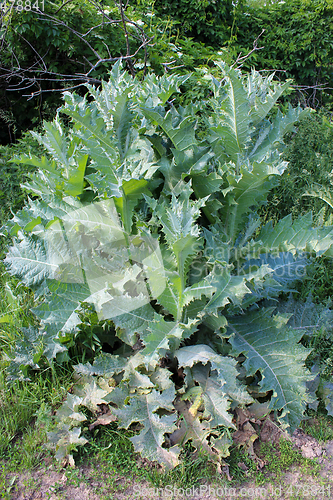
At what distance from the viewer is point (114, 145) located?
2152 mm

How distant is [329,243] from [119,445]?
160cm

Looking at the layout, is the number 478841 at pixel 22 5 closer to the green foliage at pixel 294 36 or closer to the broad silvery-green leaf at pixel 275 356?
the green foliage at pixel 294 36

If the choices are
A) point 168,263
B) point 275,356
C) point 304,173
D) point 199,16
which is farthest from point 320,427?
point 199,16

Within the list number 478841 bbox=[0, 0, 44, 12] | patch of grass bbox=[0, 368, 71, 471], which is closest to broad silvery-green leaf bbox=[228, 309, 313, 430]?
patch of grass bbox=[0, 368, 71, 471]

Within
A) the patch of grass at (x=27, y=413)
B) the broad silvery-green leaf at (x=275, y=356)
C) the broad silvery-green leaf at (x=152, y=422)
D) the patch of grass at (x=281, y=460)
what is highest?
the broad silvery-green leaf at (x=275, y=356)

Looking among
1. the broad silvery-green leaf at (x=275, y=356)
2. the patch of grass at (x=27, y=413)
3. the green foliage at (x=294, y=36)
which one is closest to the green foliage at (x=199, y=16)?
the green foliage at (x=294, y=36)

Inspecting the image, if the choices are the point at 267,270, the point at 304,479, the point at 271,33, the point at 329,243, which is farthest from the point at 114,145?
the point at 271,33

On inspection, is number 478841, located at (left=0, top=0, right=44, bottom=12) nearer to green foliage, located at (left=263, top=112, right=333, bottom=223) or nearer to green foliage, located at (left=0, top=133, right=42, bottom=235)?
green foliage, located at (left=0, top=133, right=42, bottom=235)

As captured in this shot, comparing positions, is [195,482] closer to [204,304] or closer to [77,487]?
[77,487]

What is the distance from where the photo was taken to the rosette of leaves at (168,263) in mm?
1943

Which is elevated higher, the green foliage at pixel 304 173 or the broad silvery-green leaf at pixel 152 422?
the green foliage at pixel 304 173

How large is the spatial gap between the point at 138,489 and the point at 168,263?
1.14 metres

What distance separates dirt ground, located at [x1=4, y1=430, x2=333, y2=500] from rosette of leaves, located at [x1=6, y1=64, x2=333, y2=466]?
126mm

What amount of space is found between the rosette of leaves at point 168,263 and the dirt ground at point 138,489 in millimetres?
126
